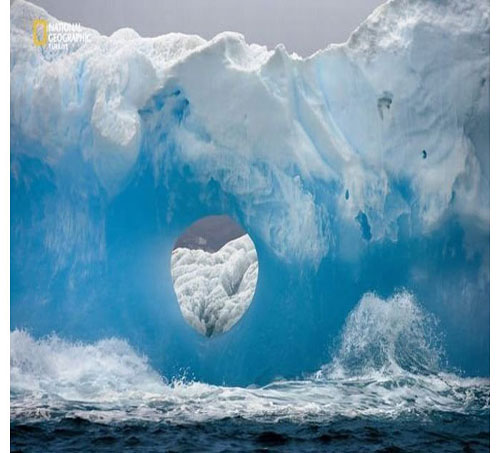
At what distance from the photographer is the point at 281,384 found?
7.86 meters

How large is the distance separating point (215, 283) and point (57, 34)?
143 inches

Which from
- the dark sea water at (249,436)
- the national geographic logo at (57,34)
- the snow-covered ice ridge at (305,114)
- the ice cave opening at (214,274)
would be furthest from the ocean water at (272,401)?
the national geographic logo at (57,34)

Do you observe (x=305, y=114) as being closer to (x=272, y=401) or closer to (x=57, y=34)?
(x=57, y=34)

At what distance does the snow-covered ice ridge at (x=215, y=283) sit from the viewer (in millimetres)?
9391

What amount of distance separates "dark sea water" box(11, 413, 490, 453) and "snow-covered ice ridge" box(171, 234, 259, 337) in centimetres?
226

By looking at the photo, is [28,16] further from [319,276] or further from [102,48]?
[319,276]

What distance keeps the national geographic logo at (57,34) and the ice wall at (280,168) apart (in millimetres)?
88

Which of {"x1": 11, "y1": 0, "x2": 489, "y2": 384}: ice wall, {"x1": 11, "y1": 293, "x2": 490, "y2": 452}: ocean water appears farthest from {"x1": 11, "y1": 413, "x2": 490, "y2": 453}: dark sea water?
{"x1": 11, "y1": 0, "x2": 489, "y2": 384}: ice wall

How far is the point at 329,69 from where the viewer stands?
8.20 meters

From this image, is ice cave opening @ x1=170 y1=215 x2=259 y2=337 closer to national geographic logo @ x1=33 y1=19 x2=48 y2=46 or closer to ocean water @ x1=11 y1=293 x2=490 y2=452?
ocean water @ x1=11 y1=293 x2=490 y2=452

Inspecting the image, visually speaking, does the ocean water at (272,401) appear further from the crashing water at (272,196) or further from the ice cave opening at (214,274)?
the ice cave opening at (214,274)

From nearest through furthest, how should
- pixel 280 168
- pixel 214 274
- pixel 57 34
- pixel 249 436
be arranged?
pixel 249 436, pixel 57 34, pixel 280 168, pixel 214 274

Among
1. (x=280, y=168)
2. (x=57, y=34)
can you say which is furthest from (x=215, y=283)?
(x=57, y=34)

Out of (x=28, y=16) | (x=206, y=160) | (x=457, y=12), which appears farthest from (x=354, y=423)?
(x=28, y=16)
